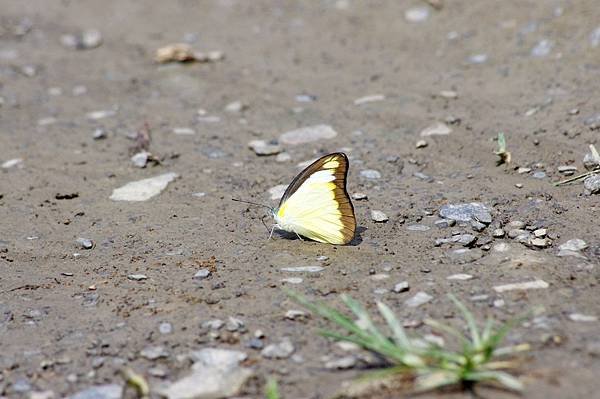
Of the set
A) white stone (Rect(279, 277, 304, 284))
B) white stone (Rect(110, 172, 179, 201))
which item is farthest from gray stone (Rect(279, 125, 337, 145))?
white stone (Rect(279, 277, 304, 284))

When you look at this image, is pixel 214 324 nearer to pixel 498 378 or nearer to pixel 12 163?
pixel 498 378

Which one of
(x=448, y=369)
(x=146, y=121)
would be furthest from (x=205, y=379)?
(x=146, y=121)

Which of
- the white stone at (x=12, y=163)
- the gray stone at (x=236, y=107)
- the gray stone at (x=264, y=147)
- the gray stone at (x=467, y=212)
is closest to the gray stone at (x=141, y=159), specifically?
the gray stone at (x=264, y=147)

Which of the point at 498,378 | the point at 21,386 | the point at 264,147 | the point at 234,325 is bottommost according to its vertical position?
the point at 264,147

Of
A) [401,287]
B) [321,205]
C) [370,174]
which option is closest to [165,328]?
[401,287]

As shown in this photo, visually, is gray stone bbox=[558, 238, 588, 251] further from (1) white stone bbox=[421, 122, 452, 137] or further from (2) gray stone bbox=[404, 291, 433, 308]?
(1) white stone bbox=[421, 122, 452, 137]

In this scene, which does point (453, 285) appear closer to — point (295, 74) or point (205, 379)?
point (205, 379)

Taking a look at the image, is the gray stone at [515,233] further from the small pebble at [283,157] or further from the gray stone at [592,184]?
the small pebble at [283,157]

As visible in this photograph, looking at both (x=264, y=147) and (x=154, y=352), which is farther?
(x=264, y=147)
